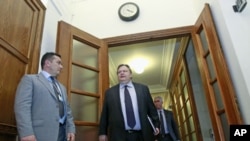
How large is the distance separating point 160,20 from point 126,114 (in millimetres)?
1344

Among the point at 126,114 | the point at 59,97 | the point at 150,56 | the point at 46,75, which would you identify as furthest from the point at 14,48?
the point at 150,56

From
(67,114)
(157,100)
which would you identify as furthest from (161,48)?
(67,114)

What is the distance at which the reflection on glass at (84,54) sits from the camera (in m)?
2.29

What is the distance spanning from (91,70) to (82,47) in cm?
28

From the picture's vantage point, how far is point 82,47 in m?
2.38

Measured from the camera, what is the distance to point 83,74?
2.28m

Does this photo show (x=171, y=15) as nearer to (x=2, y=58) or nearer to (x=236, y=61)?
(x=236, y=61)

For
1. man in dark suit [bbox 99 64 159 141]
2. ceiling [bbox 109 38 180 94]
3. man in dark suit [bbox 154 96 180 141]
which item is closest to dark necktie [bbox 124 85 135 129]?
man in dark suit [bbox 99 64 159 141]

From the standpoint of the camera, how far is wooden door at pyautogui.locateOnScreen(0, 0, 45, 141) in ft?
4.44

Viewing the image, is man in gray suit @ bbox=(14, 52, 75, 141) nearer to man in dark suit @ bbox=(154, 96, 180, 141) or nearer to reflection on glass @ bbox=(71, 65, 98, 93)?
reflection on glass @ bbox=(71, 65, 98, 93)

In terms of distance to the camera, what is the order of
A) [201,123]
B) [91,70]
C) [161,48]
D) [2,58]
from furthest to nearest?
[161,48]
[201,123]
[91,70]
[2,58]

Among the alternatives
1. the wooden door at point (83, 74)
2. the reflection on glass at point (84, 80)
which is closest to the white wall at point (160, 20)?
the wooden door at point (83, 74)

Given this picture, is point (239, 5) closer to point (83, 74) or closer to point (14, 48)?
point (83, 74)

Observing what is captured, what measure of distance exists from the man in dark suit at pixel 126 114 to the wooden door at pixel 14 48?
70 centimetres
